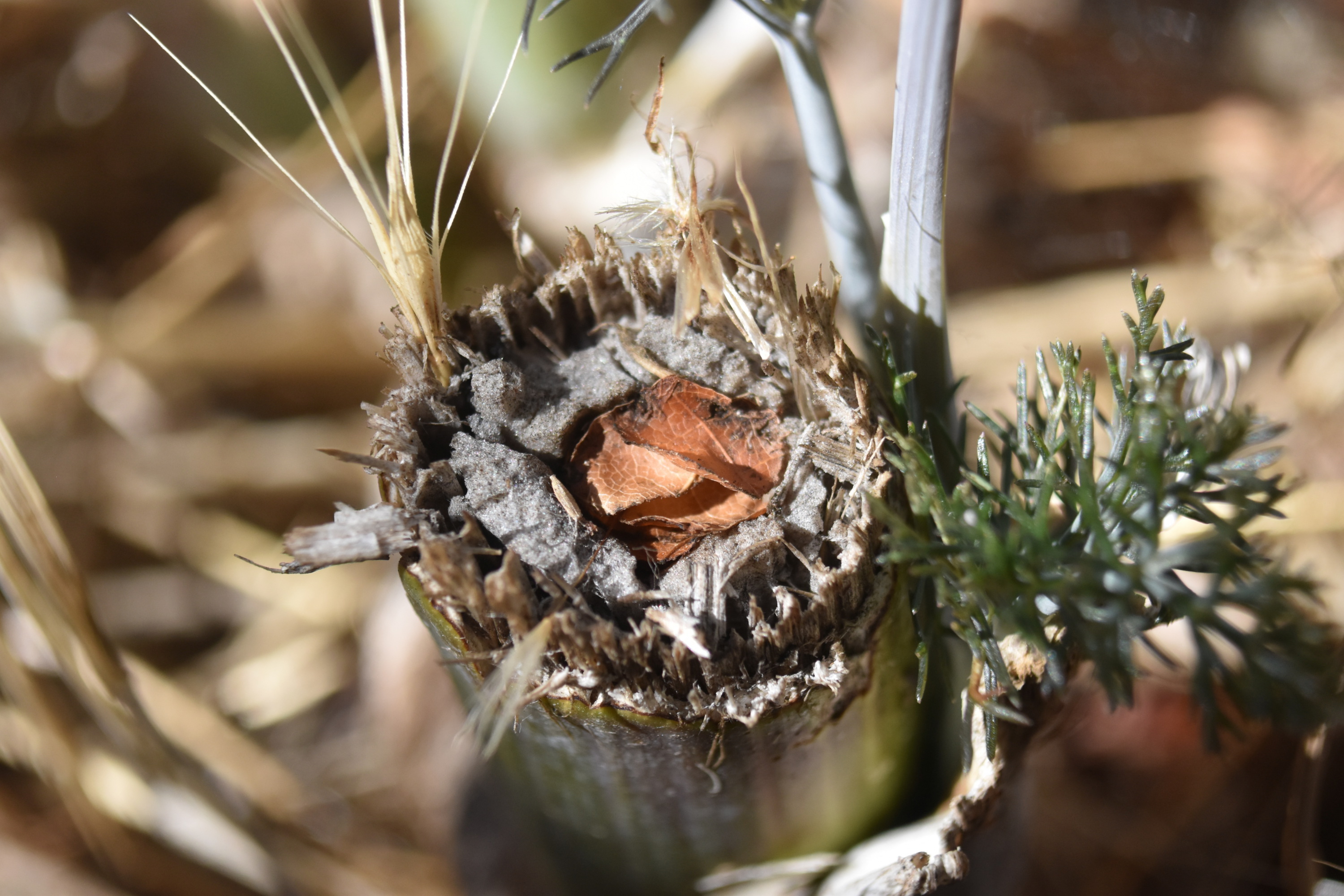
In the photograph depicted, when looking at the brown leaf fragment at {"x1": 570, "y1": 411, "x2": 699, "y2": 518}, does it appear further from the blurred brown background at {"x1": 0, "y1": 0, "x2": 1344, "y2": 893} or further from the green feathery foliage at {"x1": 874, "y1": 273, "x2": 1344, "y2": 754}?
the blurred brown background at {"x1": 0, "y1": 0, "x2": 1344, "y2": 893}

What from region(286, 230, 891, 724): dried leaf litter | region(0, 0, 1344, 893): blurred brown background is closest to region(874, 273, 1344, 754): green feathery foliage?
region(286, 230, 891, 724): dried leaf litter

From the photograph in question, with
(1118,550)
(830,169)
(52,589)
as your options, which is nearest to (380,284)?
(52,589)

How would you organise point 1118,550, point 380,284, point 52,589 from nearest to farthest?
point 1118,550, point 52,589, point 380,284

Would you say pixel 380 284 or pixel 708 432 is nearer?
pixel 708 432

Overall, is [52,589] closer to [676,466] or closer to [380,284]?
[676,466]

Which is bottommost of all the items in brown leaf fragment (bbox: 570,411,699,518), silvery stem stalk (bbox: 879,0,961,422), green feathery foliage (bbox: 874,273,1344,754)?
green feathery foliage (bbox: 874,273,1344,754)

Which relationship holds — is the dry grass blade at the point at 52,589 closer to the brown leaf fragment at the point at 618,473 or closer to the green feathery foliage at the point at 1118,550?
the brown leaf fragment at the point at 618,473

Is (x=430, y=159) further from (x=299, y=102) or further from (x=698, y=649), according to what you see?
(x=698, y=649)

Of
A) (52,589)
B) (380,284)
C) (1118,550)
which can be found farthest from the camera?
(380,284)

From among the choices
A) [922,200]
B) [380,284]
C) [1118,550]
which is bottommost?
[1118,550]
